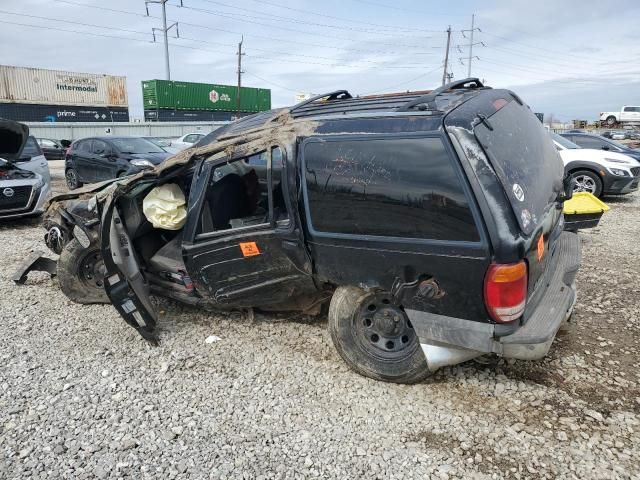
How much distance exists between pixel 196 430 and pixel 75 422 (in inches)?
29.9

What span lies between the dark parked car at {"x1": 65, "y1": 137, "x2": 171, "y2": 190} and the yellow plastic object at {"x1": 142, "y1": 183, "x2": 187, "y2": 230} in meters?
7.89

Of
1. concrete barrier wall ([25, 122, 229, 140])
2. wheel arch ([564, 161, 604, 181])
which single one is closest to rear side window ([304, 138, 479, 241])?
wheel arch ([564, 161, 604, 181])

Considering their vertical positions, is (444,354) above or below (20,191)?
below

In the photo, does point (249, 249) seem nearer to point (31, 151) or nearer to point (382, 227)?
point (382, 227)

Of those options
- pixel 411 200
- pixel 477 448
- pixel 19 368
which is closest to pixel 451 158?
pixel 411 200

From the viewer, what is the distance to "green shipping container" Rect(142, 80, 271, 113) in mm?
43031

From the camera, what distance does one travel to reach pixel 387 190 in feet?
8.86

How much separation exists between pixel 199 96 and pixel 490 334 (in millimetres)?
47516

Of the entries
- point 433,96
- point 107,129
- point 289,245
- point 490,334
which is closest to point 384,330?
point 490,334

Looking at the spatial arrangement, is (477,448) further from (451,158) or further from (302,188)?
(302,188)

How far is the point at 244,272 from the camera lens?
3477mm

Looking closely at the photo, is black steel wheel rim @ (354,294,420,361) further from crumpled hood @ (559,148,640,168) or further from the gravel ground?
crumpled hood @ (559,148,640,168)

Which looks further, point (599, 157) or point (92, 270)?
point (599, 157)

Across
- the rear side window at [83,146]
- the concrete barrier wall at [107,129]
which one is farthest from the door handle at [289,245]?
the concrete barrier wall at [107,129]
